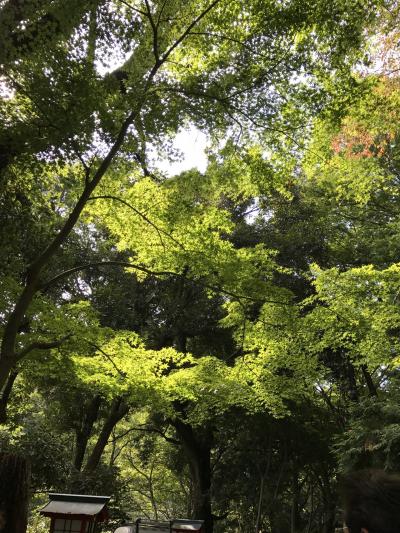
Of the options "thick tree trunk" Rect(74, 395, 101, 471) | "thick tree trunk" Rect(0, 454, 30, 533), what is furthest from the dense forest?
"thick tree trunk" Rect(74, 395, 101, 471)

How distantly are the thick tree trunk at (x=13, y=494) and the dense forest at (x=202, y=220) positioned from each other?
0.01 m

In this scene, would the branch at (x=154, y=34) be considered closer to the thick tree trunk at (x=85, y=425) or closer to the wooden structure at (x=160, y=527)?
the wooden structure at (x=160, y=527)

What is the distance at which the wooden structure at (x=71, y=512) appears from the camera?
532 cm

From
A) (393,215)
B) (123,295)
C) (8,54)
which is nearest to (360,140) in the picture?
(393,215)

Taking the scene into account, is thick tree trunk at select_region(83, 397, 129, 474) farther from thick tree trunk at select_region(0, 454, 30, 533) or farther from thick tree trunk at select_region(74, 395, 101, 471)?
thick tree trunk at select_region(0, 454, 30, 533)

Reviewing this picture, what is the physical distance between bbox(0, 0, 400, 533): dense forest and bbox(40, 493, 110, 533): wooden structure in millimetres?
1805

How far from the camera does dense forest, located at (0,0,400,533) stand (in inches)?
176

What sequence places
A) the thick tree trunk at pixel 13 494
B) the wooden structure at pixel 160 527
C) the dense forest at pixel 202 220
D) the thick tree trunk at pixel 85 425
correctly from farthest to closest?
1. the thick tree trunk at pixel 85 425
2. the wooden structure at pixel 160 527
3. the dense forest at pixel 202 220
4. the thick tree trunk at pixel 13 494

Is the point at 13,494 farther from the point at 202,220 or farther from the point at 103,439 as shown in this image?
the point at 103,439

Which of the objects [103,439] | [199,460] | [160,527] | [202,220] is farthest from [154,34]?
[199,460]

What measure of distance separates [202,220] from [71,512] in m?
4.31

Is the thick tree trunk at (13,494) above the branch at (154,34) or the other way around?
the other way around

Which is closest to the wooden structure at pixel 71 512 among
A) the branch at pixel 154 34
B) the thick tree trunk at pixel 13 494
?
the thick tree trunk at pixel 13 494

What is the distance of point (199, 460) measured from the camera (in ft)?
42.0
